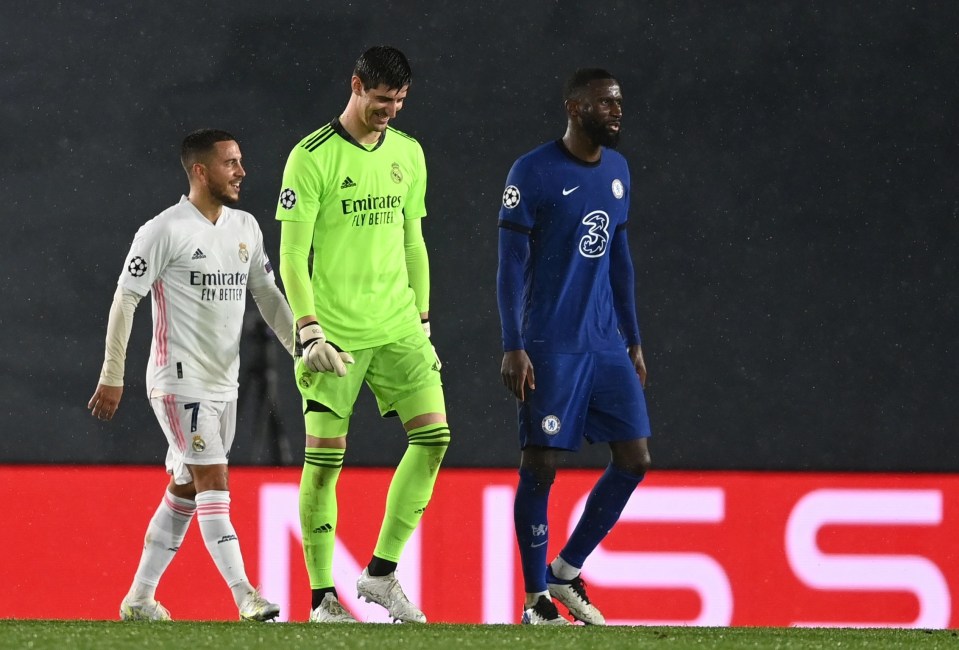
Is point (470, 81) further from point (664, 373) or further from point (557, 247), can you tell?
point (557, 247)

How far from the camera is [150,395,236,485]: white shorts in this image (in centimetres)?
432

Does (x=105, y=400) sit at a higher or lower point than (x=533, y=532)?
higher

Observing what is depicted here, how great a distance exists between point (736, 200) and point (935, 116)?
88 cm

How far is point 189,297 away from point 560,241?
3.42 feet

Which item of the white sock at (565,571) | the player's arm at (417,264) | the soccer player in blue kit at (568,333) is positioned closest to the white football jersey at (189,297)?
the player's arm at (417,264)

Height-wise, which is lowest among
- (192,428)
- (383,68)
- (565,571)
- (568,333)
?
(565,571)

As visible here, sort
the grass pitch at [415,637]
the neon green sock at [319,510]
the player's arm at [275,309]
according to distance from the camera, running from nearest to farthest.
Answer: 1. the grass pitch at [415,637]
2. the neon green sock at [319,510]
3. the player's arm at [275,309]

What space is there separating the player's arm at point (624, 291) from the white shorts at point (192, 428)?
1151 millimetres

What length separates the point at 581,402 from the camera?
13.8 ft

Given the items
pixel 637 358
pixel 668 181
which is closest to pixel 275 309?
pixel 637 358

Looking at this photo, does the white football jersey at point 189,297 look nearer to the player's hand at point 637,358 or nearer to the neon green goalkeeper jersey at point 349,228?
the neon green goalkeeper jersey at point 349,228

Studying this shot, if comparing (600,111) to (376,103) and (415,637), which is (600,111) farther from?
(415,637)

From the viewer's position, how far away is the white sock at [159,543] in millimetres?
4527

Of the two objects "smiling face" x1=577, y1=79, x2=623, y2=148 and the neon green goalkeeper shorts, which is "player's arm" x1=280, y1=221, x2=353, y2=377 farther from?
"smiling face" x1=577, y1=79, x2=623, y2=148
